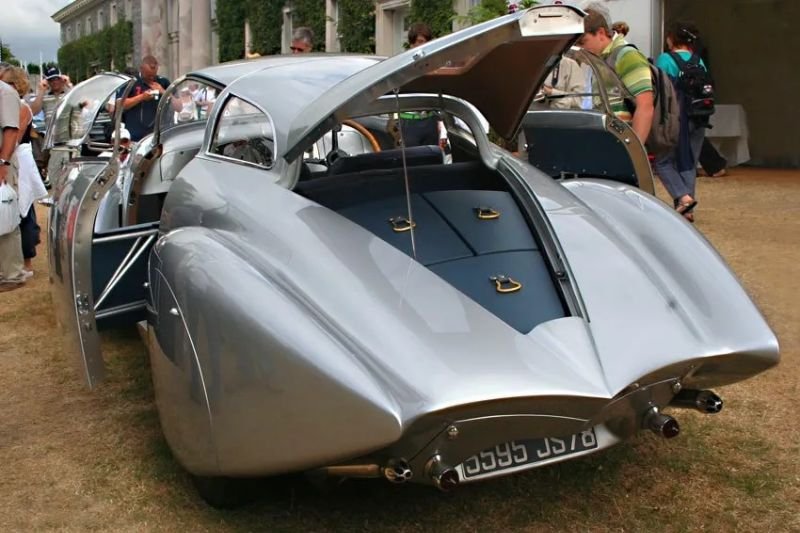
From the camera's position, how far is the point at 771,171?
1290cm

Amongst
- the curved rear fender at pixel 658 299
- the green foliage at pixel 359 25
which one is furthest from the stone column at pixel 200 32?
the curved rear fender at pixel 658 299

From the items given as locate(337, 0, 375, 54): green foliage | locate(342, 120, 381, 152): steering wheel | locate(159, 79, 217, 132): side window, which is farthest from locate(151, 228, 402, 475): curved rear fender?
locate(337, 0, 375, 54): green foliage

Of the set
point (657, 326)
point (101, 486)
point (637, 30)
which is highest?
point (637, 30)

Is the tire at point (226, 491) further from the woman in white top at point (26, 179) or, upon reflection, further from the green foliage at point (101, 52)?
the green foliage at point (101, 52)

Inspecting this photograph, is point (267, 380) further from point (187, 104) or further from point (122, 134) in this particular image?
point (122, 134)

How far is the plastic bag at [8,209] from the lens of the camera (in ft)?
21.1

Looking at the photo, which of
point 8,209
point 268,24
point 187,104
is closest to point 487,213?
point 187,104

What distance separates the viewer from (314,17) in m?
20.9

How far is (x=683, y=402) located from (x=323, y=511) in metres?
1.25

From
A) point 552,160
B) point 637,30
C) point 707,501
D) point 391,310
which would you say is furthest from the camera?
point 637,30

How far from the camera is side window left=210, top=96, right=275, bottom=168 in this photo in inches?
146

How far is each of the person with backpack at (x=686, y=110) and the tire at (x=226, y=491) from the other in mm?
5352

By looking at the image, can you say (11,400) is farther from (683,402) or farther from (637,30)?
(637,30)

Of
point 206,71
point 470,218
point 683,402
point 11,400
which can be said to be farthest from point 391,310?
point 11,400
